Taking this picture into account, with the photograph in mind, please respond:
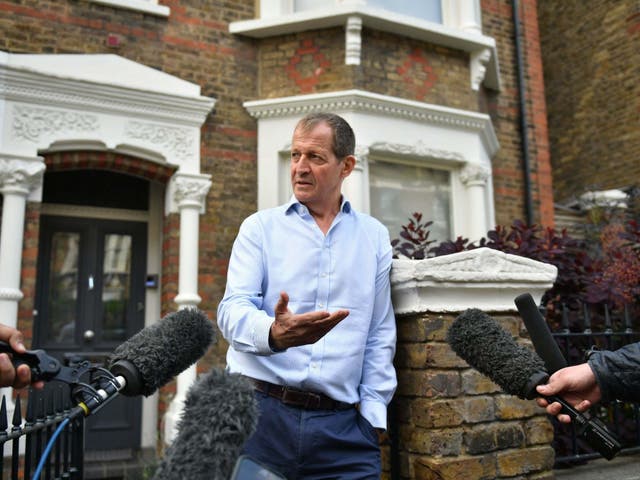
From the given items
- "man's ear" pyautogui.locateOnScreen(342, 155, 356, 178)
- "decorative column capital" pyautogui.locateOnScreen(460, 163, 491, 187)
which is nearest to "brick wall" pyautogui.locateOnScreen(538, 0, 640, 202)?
"decorative column capital" pyautogui.locateOnScreen(460, 163, 491, 187)

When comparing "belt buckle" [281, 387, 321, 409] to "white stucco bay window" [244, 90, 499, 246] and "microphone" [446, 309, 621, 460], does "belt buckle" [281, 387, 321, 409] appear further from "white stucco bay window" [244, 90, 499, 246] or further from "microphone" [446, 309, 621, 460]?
"white stucco bay window" [244, 90, 499, 246]

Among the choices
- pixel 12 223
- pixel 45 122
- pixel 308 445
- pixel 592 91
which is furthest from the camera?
pixel 592 91

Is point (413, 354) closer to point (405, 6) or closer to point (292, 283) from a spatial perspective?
point (292, 283)

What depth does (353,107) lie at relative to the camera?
630 centimetres

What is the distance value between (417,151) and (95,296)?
408 centimetres

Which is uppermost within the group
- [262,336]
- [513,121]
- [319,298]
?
[513,121]

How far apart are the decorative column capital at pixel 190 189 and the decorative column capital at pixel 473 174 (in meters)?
3.12

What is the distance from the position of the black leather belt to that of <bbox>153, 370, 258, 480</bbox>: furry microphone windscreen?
0.68 meters

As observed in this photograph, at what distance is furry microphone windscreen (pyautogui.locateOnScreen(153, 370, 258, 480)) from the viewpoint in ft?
3.41

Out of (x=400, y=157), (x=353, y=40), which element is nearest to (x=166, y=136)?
(x=353, y=40)

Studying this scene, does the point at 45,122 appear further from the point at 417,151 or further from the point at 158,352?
the point at 158,352

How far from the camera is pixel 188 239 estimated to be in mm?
5953

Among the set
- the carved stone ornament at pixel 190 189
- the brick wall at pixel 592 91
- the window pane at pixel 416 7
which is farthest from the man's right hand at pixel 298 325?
the brick wall at pixel 592 91

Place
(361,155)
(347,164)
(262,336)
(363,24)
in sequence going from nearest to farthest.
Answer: (262,336) < (347,164) < (361,155) < (363,24)
